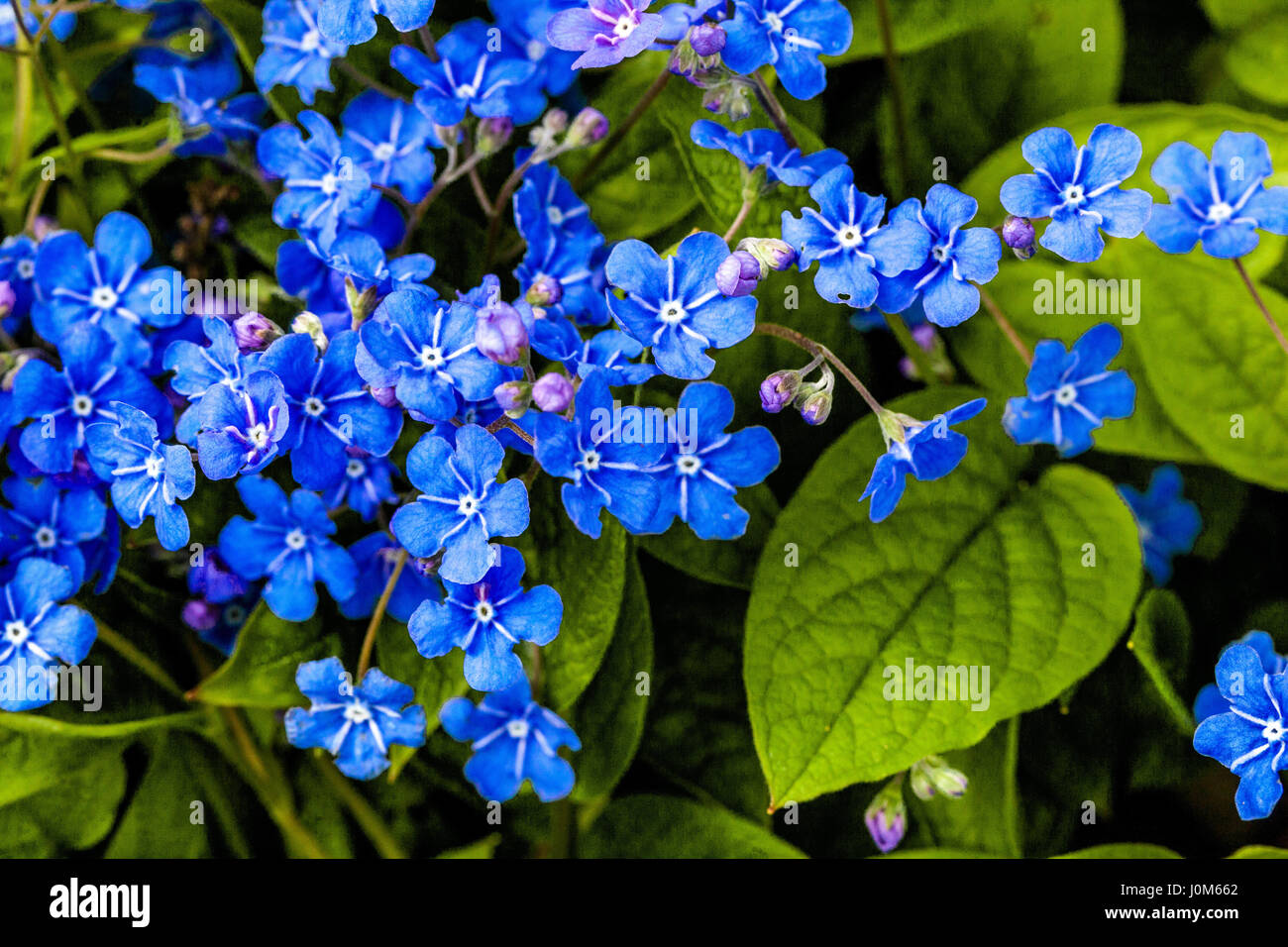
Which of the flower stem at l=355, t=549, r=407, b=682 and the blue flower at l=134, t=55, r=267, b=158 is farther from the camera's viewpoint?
the blue flower at l=134, t=55, r=267, b=158

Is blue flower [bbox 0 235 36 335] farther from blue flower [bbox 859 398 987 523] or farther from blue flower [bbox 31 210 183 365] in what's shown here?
blue flower [bbox 859 398 987 523]

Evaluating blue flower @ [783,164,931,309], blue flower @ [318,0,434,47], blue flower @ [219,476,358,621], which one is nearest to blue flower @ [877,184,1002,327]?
blue flower @ [783,164,931,309]

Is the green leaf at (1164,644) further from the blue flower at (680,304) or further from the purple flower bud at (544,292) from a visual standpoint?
the purple flower bud at (544,292)

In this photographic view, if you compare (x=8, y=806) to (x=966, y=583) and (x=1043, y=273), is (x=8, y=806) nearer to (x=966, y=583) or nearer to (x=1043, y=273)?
(x=966, y=583)

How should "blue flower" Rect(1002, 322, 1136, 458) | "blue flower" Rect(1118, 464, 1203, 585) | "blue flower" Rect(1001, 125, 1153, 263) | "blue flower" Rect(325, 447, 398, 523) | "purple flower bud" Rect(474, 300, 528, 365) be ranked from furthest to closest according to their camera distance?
"blue flower" Rect(1118, 464, 1203, 585) → "blue flower" Rect(1002, 322, 1136, 458) → "blue flower" Rect(325, 447, 398, 523) → "blue flower" Rect(1001, 125, 1153, 263) → "purple flower bud" Rect(474, 300, 528, 365)

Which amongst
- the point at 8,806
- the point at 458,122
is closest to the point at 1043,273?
the point at 458,122

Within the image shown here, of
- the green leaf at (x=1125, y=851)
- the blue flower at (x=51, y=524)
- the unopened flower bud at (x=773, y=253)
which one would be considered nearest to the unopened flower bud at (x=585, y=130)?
the unopened flower bud at (x=773, y=253)
